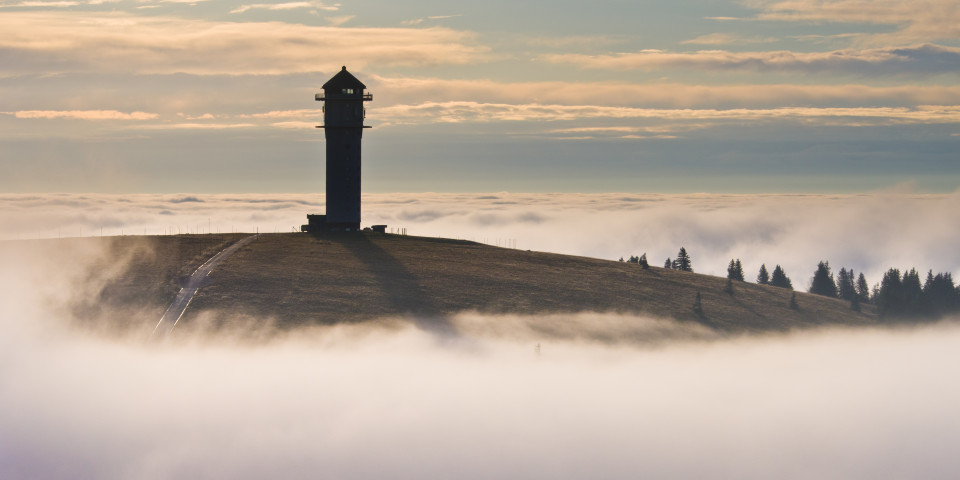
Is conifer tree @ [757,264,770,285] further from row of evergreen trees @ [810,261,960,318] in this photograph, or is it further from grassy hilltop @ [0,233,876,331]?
grassy hilltop @ [0,233,876,331]

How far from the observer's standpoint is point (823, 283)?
499 ft

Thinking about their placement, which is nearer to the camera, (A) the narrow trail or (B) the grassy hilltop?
(A) the narrow trail

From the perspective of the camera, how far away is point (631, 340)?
328 ft

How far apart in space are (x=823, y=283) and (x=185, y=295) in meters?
94.0

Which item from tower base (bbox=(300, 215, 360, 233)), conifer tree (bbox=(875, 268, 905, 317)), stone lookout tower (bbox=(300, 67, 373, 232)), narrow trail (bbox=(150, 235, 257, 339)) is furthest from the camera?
conifer tree (bbox=(875, 268, 905, 317))

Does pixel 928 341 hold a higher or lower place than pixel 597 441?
higher

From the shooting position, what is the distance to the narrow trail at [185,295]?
91.0 metres

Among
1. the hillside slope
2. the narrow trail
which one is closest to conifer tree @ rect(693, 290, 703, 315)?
the hillside slope

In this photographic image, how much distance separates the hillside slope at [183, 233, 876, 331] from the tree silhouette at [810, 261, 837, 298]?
18673 mm

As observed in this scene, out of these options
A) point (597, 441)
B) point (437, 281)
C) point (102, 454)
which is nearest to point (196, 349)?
point (102, 454)

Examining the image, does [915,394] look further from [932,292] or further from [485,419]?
[485,419]

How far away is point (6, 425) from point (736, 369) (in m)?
72.7

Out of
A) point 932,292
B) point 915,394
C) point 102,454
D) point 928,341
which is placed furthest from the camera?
point 915,394

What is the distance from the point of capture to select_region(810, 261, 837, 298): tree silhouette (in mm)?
151750
